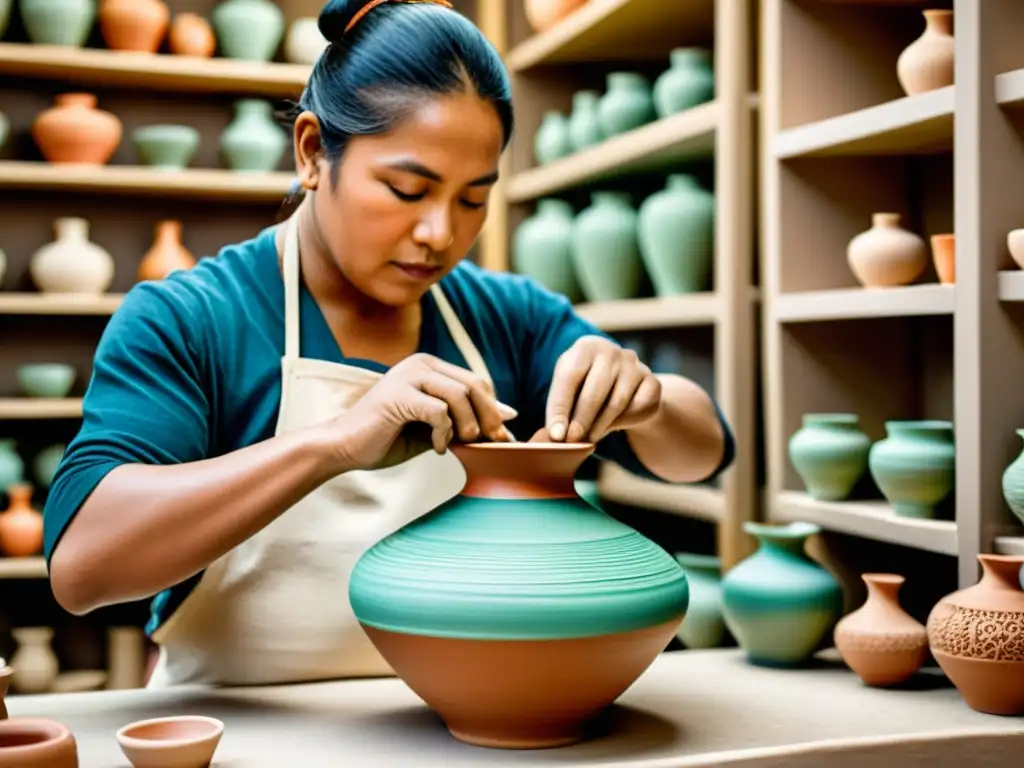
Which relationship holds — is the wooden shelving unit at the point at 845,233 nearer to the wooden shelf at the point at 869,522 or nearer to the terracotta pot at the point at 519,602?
the wooden shelf at the point at 869,522

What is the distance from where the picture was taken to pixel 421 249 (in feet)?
5.68

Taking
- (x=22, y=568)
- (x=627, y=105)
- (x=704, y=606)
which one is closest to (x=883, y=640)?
(x=704, y=606)

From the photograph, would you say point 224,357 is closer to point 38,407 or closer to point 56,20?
point 38,407

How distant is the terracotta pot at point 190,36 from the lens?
443 centimetres

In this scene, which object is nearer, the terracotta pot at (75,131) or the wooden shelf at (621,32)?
the wooden shelf at (621,32)

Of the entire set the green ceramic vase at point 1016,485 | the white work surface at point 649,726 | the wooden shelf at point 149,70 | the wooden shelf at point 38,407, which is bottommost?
the white work surface at point 649,726

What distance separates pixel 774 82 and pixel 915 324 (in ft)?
1.87

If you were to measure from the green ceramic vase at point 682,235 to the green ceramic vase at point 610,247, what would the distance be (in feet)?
0.71

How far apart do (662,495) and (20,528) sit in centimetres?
231

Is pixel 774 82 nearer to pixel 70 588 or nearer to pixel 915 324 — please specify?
pixel 915 324

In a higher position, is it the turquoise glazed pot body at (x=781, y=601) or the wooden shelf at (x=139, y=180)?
the wooden shelf at (x=139, y=180)

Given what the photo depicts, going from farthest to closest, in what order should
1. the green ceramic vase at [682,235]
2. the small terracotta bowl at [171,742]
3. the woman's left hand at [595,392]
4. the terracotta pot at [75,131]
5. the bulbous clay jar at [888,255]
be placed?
the terracotta pot at [75,131] < the green ceramic vase at [682,235] < the bulbous clay jar at [888,255] < the woman's left hand at [595,392] < the small terracotta bowl at [171,742]

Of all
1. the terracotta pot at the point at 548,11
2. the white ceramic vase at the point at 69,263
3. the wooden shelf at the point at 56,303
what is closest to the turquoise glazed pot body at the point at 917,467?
the terracotta pot at the point at 548,11

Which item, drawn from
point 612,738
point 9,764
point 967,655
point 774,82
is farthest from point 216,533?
point 774,82
